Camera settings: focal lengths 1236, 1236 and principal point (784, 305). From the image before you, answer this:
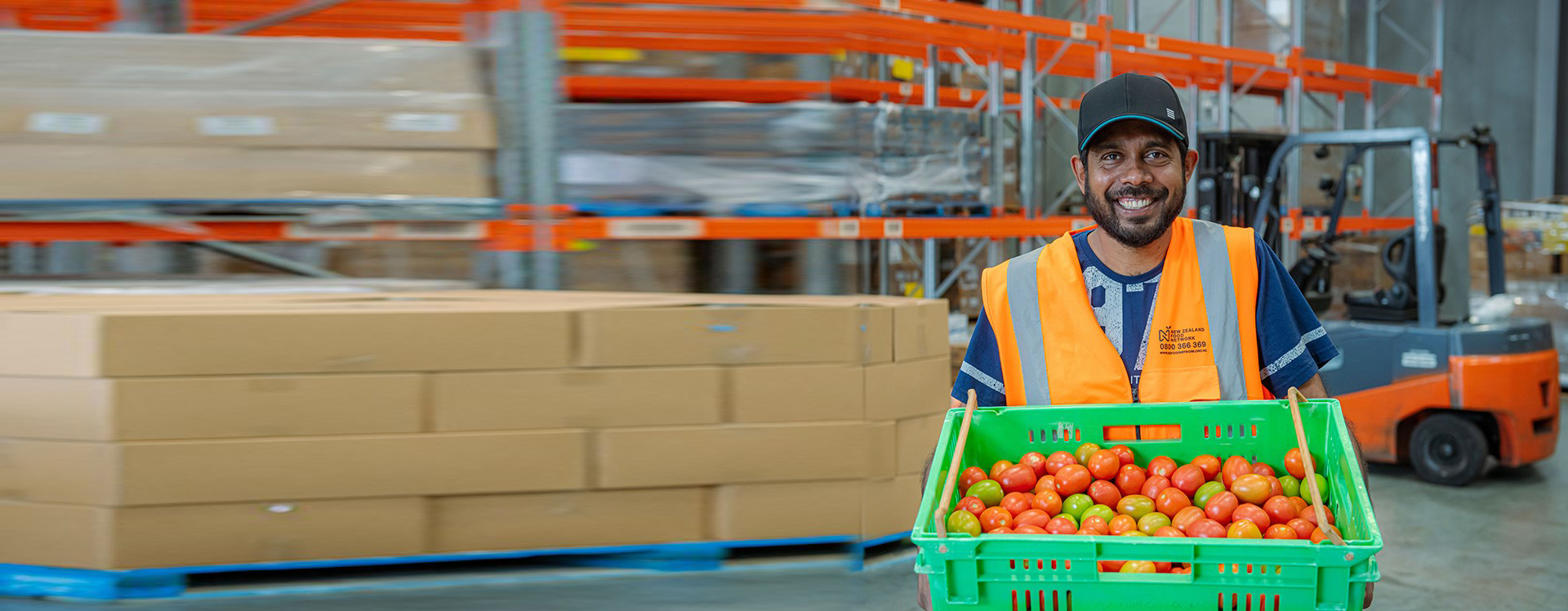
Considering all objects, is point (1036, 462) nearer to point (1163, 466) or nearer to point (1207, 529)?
point (1163, 466)

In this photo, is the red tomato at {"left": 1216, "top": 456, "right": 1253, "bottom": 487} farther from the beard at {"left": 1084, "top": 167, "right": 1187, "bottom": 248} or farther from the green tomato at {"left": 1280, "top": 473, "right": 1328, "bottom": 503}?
the beard at {"left": 1084, "top": 167, "right": 1187, "bottom": 248}

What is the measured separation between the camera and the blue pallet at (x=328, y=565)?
3650 mm

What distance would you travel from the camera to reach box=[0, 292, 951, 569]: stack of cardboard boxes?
353 cm

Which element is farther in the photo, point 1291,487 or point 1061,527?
point 1291,487

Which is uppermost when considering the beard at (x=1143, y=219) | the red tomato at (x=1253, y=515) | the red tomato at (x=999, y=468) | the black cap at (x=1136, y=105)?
the black cap at (x=1136, y=105)

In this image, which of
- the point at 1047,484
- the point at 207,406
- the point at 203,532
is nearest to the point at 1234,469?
the point at 1047,484

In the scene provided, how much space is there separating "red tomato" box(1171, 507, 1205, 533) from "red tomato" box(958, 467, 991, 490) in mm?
292

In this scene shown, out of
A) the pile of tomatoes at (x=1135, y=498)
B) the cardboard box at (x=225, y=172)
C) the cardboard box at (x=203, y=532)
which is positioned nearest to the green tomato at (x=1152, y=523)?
the pile of tomatoes at (x=1135, y=498)

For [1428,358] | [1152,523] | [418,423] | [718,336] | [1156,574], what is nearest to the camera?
[1156,574]

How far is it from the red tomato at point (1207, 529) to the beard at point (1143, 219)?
0.64 meters

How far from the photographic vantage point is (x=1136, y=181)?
213 centimetres

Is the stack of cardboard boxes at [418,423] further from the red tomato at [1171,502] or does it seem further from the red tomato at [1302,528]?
the red tomato at [1302,528]

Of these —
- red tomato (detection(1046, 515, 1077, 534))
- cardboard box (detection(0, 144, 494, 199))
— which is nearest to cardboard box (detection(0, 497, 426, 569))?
cardboard box (detection(0, 144, 494, 199))

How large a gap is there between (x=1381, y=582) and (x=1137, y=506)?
3.48 metres
